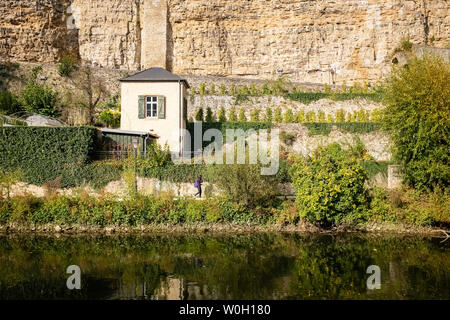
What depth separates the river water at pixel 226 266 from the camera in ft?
27.3

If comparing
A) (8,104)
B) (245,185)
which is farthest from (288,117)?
(8,104)

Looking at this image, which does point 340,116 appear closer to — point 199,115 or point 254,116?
point 254,116

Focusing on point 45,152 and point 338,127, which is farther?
point 338,127

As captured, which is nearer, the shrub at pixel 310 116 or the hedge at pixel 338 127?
the hedge at pixel 338 127

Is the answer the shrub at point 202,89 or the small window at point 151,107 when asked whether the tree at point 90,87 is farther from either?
the small window at point 151,107

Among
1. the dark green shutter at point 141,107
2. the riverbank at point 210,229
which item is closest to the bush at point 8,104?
the dark green shutter at point 141,107

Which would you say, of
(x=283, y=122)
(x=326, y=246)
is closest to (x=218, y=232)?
(x=326, y=246)

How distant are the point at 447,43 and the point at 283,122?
59.2 ft

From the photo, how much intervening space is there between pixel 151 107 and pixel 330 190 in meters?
9.07

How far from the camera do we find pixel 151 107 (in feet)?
60.1

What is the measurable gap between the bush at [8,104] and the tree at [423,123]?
64.3ft

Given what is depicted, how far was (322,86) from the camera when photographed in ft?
87.7

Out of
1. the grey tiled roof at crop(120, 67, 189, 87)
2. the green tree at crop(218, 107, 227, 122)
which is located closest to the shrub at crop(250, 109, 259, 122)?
the green tree at crop(218, 107, 227, 122)

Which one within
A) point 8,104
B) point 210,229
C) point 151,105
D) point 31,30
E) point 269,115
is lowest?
point 210,229
